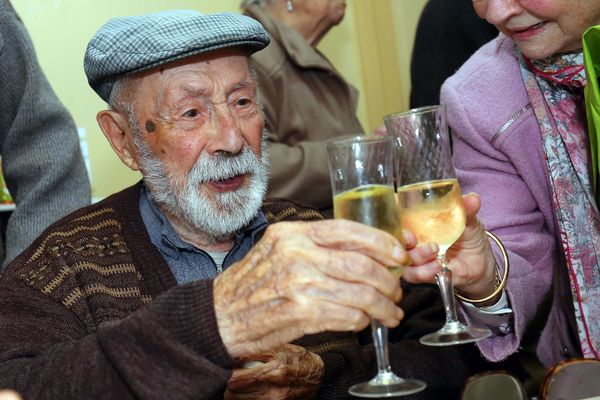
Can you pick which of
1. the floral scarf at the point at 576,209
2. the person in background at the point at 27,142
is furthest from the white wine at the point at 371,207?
the person in background at the point at 27,142

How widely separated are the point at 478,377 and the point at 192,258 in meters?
0.86

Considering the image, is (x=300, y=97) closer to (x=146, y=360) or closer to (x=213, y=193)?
(x=213, y=193)

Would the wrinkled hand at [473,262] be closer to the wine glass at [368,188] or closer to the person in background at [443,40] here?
the wine glass at [368,188]

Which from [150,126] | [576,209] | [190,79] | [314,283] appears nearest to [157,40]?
[190,79]

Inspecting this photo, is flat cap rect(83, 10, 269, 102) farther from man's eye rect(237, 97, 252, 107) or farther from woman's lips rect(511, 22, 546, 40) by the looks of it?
woman's lips rect(511, 22, 546, 40)

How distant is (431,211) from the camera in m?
1.85

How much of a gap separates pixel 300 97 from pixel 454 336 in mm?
2110

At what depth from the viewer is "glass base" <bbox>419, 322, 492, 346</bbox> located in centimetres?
183

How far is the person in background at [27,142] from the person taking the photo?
3.11 m

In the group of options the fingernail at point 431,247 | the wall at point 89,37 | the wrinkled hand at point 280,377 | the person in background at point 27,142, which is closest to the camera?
the fingernail at point 431,247

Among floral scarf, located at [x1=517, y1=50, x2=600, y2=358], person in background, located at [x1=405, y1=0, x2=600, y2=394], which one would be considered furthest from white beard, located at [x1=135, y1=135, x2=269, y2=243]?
floral scarf, located at [x1=517, y1=50, x2=600, y2=358]

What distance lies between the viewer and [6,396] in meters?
1.25

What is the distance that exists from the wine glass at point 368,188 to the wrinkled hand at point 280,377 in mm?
350

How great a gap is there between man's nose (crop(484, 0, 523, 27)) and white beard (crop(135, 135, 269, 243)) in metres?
0.70
